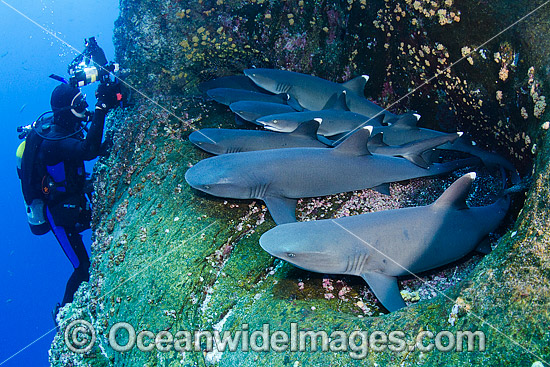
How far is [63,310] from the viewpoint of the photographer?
4.03 m

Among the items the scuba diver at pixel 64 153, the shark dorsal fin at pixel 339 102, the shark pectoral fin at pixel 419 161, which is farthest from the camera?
the scuba diver at pixel 64 153

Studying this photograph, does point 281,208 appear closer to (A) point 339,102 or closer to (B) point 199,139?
(B) point 199,139

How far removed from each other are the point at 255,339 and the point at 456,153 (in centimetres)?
313

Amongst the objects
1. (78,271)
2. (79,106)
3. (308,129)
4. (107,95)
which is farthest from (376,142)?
(78,271)

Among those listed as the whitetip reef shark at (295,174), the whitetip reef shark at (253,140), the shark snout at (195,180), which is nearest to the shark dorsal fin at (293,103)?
the whitetip reef shark at (253,140)

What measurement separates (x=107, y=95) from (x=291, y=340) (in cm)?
470

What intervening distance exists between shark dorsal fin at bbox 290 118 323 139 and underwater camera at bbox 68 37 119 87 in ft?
10.9

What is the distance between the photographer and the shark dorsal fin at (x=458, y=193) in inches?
95.6

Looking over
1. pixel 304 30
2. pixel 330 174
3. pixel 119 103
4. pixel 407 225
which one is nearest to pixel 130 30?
pixel 119 103

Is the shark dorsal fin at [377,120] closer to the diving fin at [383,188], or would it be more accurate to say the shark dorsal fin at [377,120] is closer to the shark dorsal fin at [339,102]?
the shark dorsal fin at [339,102]

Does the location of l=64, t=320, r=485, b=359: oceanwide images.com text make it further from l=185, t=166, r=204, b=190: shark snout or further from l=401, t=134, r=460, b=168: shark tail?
l=401, t=134, r=460, b=168: shark tail

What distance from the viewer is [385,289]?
2.32 meters

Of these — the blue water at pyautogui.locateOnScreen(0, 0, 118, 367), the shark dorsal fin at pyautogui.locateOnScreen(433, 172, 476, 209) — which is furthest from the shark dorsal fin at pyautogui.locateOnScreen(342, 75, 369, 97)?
the blue water at pyautogui.locateOnScreen(0, 0, 118, 367)

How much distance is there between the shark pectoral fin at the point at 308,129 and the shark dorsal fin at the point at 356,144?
0.47 m
